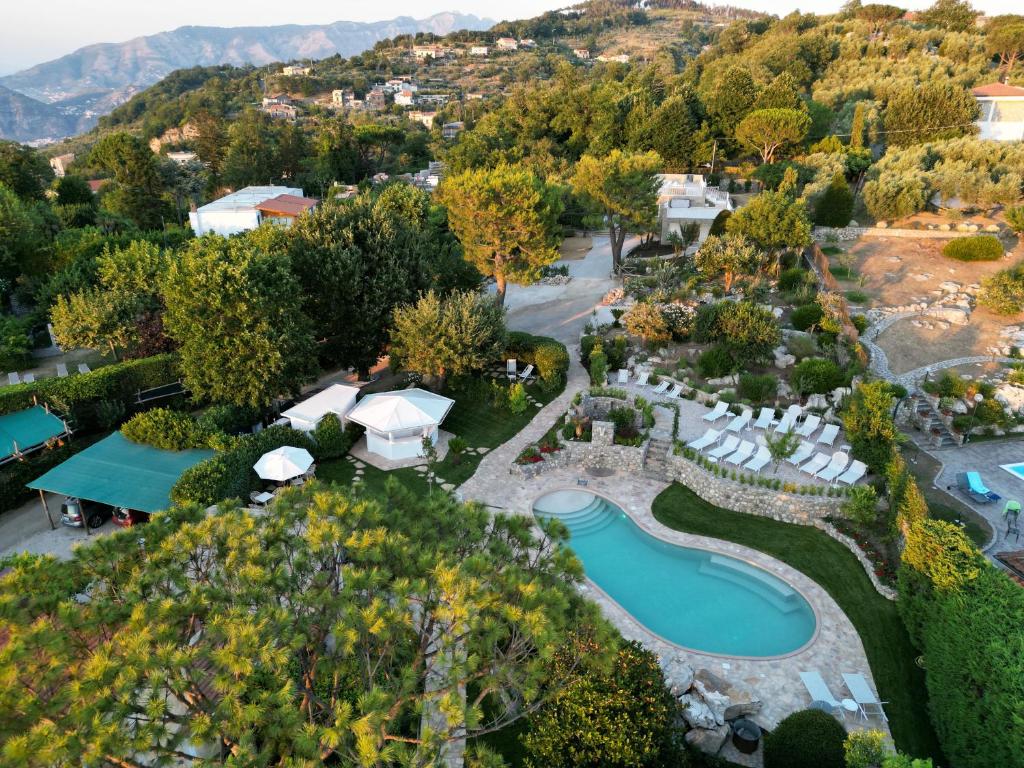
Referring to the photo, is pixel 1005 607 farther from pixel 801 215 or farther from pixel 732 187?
pixel 732 187

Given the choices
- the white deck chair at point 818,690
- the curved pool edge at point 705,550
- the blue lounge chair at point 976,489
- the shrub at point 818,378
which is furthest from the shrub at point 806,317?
the white deck chair at point 818,690

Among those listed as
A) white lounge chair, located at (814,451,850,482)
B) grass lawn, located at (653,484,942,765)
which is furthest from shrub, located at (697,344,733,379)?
grass lawn, located at (653,484,942,765)

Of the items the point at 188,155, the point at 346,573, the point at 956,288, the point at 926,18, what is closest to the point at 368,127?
the point at 188,155

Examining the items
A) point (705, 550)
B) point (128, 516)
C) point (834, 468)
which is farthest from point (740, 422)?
point (128, 516)

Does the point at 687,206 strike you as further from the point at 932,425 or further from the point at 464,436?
the point at 464,436

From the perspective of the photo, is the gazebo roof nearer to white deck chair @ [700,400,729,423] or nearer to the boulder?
white deck chair @ [700,400,729,423]
